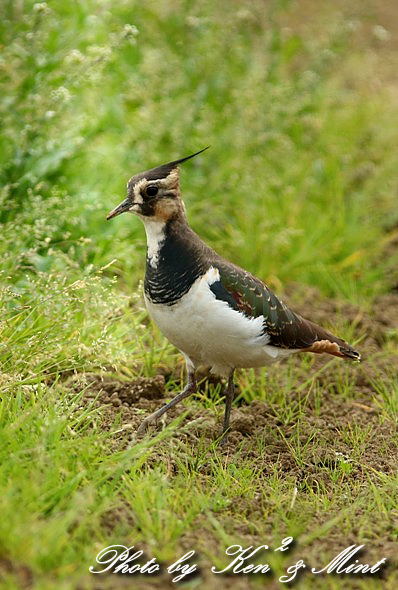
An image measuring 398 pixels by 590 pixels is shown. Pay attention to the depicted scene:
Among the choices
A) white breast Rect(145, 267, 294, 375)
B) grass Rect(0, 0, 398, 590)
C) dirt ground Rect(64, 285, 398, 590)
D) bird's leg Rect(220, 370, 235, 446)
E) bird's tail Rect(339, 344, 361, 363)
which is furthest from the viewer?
bird's tail Rect(339, 344, 361, 363)

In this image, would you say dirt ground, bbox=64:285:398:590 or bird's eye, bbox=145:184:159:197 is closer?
dirt ground, bbox=64:285:398:590

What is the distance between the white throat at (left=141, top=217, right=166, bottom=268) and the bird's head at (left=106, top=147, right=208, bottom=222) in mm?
23

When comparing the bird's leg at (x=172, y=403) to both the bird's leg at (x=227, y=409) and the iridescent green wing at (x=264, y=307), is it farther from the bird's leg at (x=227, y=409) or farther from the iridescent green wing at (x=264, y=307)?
the iridescent green wing at (x=264, y=307)

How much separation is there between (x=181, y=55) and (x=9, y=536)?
4.59 meters

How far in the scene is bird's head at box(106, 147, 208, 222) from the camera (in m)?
4.18

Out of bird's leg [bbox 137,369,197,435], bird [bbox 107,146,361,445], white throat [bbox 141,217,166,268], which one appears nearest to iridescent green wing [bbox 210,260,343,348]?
bird [bbox 107,146,361,445]

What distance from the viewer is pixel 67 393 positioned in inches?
158

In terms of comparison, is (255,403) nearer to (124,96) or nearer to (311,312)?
(311,312)

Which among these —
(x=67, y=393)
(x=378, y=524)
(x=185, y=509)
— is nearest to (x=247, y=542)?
(x=185, y=509)

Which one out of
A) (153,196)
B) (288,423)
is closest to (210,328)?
(153,196)

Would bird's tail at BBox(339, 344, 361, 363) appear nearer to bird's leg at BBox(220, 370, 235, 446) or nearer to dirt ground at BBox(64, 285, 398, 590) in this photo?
dirt ground at BBox(64, 285, 398, 590)

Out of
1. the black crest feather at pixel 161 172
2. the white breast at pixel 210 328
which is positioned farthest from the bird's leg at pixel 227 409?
the black crest feather at pixel 161 172

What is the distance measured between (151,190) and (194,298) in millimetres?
550

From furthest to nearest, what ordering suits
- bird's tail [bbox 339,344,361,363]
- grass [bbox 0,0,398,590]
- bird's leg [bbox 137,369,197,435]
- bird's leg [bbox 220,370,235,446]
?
bird's tail [bbox 339,344,361,363] < bird's leg [bbox 220,370,235,446] < bird's leg [bbox 137,369,197,435] < grass [bbox 0,0,398,590]
